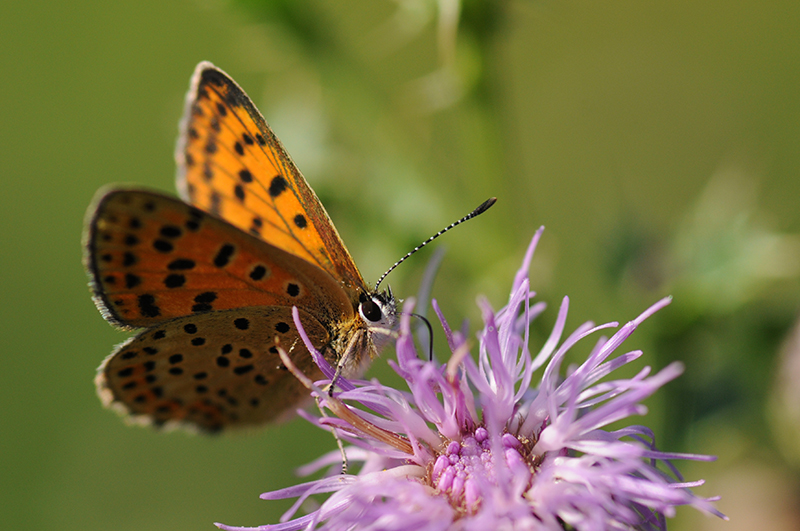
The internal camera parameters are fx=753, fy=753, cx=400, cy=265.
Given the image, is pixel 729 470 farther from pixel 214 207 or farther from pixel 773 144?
pixel 773 144

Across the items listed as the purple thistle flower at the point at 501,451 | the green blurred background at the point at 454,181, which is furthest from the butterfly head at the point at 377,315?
the green blurred background at the point at 454,181

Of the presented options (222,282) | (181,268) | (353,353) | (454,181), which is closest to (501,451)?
(353,353)

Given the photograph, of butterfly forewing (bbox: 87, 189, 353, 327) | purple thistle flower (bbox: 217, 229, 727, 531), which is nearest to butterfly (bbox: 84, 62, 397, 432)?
butterfly forewing (bbox: 87, 189, 353, 327)

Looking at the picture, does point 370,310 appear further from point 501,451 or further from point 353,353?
point 501,451

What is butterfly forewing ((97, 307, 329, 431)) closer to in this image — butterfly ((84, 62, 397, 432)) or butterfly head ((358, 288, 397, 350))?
butterfly ((84, 62, 397, 432))

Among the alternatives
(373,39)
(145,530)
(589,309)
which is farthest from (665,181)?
(145,530)

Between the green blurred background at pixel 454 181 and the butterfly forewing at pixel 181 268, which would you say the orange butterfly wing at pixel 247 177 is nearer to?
the butterfly forewing at pixel 181 268

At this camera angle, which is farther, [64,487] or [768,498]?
[64,487]
